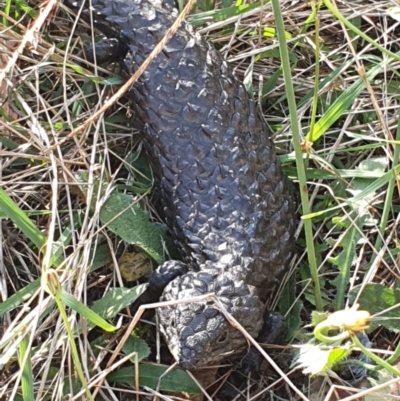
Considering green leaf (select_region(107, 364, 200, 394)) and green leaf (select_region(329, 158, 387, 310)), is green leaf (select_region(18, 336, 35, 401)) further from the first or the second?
green leaf (select_region(329, 158, 387, 310))

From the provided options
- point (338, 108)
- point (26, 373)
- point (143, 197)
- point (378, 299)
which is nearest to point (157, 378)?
point (26, 373)

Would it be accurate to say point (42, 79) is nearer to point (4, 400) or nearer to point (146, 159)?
point (146, 159)

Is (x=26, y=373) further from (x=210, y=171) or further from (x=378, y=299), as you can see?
(x=378, y=299)

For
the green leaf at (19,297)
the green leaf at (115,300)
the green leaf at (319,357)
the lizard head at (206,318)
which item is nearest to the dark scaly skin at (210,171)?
the lizard head at (206,318)

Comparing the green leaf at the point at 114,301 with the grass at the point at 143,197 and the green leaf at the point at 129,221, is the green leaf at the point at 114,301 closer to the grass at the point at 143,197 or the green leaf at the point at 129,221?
the grass at the point at 143,197

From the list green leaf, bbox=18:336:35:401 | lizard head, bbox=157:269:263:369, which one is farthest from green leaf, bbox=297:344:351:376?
green leaf, bbox=18:336:35:401
